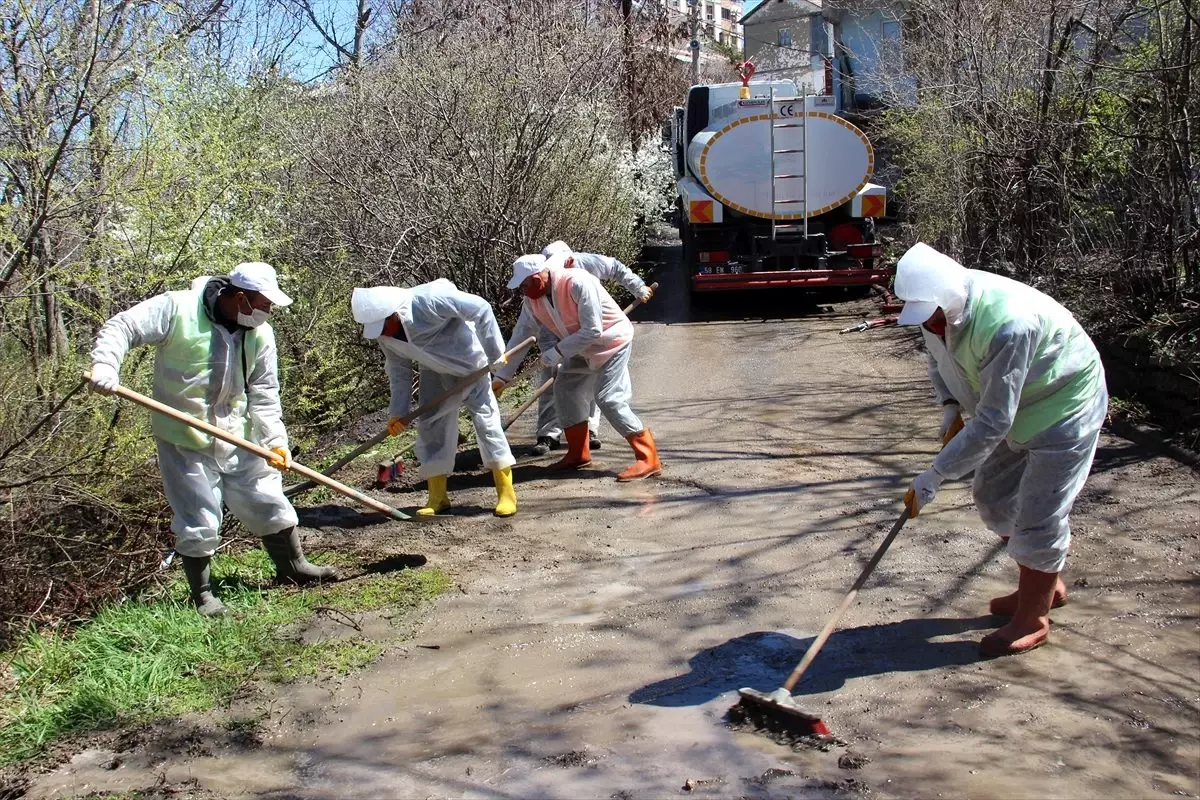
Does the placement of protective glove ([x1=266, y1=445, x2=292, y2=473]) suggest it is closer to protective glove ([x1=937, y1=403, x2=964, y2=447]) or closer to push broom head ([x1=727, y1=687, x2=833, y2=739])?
push broom head ([x1=727, y1=687, x2=833, y2=739])

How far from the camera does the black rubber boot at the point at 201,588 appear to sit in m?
4.88

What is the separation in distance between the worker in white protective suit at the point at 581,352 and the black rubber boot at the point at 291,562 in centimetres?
214

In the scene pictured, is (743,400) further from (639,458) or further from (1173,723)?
(1173,723)

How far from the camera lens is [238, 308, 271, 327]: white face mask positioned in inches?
189

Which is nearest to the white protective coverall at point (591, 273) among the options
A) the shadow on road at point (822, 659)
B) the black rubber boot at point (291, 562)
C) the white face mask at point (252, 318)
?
the black rubber boot at point (291, 562)

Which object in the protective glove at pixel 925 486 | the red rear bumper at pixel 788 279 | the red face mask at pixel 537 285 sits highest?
the red face mask at pixel 537 285

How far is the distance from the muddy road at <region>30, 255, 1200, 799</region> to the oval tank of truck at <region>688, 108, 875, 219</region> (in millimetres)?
5920

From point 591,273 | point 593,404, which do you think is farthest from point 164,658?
point 591,273

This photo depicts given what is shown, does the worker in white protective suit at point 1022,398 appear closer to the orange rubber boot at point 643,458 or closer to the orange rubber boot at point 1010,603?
the orange rubber boot at point 1010,603

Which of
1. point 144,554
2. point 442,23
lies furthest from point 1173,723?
point 442,23

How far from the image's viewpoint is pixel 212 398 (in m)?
4.85

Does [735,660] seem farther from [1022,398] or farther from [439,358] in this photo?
[439,358]

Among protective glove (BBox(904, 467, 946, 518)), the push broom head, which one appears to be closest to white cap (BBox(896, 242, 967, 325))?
protective glove (BBox(904, 467, 946, 518))

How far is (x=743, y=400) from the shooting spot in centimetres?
869
